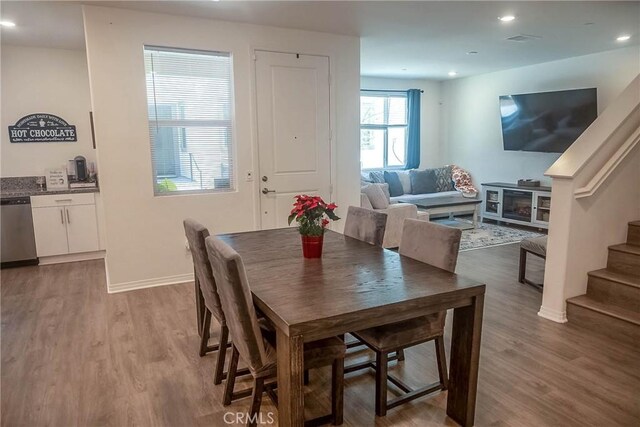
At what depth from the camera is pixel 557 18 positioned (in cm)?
424

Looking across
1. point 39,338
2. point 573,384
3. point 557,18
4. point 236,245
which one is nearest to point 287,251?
point 236,245

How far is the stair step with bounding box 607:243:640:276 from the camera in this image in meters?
3.32

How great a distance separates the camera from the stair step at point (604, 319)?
2.95 metres

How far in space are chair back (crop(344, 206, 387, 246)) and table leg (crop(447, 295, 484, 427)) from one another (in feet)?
2.96

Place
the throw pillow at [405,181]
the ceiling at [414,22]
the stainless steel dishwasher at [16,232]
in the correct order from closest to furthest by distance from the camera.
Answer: the ceiling at [414,22]
the stainless steel dishwasher at [16,232]
the throw pillow at [405,181]

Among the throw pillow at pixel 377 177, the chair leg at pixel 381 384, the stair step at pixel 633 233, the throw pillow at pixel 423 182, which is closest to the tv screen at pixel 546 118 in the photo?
the throw pillow at pixel 423 182

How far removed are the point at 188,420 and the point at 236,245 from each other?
102cm

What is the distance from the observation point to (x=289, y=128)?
4.58m

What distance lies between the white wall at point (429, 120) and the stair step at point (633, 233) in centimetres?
524

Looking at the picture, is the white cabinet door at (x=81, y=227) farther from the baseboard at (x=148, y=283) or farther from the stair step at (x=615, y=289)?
the stair step at (x=615, y=289)

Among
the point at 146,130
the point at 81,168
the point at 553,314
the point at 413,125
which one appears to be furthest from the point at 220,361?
the point at 413,125

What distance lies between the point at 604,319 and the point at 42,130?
6087mm

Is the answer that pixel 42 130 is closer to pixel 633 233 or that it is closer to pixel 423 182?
pixel 423 182

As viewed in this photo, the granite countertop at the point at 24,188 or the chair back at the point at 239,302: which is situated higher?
the granite countertop at the point at 24,188
